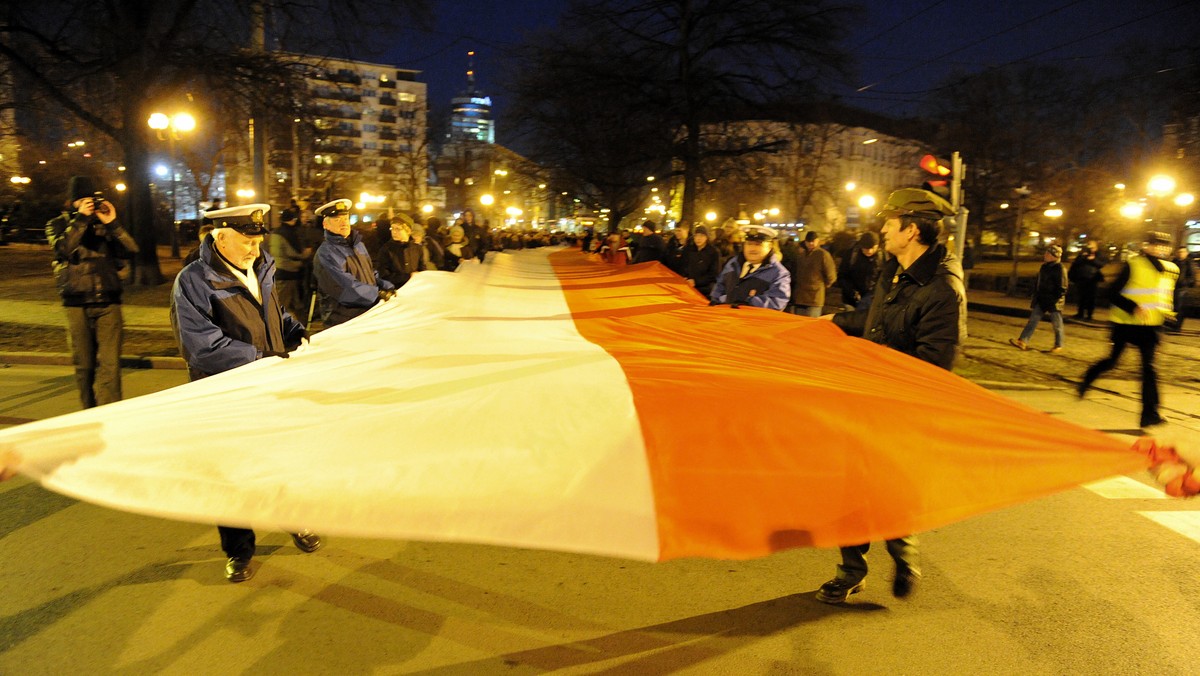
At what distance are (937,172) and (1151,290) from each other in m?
3.55

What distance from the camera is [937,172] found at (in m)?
10.9

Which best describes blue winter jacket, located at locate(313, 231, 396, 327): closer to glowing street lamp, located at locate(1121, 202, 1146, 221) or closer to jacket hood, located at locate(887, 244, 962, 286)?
jacket hood, located at locate(887, 244, 962, 286)

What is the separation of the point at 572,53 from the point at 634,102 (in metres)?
2.65

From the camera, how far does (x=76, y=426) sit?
9.54 ft

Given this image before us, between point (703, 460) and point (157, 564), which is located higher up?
point (703, 460)

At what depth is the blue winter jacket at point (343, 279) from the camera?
6594 mm

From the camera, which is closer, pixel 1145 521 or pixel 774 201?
pixel 1145 521

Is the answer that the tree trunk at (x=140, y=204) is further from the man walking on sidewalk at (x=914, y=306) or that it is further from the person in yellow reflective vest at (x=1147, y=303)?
the person in yellow reflective vest at (x=1147, y=303)

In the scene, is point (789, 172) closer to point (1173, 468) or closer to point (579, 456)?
point (1173, 468)

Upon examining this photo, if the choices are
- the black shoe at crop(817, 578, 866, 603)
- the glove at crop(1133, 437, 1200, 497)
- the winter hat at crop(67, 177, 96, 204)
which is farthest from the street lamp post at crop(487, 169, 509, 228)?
the glove at crop(1133, 437, 1200, 497)

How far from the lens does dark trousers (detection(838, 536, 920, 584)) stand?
4109mm

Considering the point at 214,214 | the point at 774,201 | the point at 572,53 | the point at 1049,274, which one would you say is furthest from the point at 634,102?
the point at 774,201

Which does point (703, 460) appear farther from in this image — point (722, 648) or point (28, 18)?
point (28, 18)

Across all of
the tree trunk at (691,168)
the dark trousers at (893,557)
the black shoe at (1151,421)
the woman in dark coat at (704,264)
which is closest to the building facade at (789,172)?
the tree trunk at (691,168)
